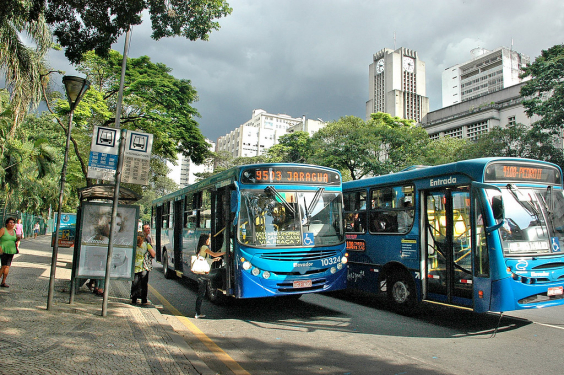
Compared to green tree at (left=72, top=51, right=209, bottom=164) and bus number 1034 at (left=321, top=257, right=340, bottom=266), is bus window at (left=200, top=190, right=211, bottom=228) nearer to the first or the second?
bus number 1034 at (left=321, top=257, right=340, bottom=266)

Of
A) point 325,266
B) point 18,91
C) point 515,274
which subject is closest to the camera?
point 515,274

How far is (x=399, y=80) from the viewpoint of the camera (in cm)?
12250

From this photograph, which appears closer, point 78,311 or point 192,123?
point 78,311

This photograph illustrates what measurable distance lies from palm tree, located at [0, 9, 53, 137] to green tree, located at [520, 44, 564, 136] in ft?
76.1

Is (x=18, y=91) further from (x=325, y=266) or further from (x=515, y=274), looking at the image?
(x=515, y=274)

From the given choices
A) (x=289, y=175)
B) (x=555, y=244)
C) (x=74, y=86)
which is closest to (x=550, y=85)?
(x=555, y=244)

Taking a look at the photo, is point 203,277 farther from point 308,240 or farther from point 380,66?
point 380,66

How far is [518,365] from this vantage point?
17.9 ft

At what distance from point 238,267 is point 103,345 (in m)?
2.90

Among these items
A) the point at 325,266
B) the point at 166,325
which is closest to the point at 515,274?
the point at 325,266

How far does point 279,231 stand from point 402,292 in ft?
9.79

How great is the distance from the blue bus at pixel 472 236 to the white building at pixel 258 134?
4295 inches

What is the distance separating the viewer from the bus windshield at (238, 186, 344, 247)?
8.06 m

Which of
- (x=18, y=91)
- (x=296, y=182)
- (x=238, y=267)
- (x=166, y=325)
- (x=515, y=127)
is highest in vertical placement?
(x=515, y=127)
